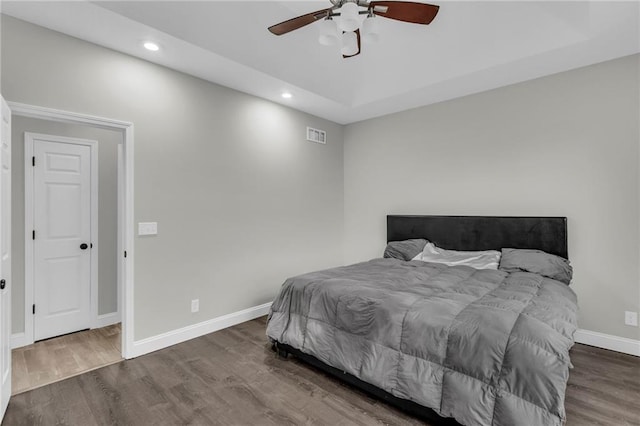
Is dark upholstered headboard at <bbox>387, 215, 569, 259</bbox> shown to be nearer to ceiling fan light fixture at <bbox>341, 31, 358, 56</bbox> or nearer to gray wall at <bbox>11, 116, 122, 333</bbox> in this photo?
ceiling fan light fixture at <bbox>341, 31, 358, 56</bbox>

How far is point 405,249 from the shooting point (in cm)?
398

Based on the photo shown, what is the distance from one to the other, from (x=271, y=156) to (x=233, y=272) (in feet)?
5.02

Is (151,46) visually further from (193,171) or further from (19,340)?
(19,340)

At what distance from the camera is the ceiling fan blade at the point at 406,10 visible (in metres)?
1.84

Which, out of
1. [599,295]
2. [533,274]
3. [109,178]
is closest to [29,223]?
[109,178]

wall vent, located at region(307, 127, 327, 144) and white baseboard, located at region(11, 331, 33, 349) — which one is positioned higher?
wall vent, located at region(307, 127, 327, 144)

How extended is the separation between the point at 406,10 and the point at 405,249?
107 inches

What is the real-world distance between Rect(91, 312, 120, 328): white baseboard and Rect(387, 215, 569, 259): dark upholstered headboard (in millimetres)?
3606

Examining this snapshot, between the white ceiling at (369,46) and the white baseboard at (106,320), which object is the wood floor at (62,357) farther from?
the white ceiling at (369,46)

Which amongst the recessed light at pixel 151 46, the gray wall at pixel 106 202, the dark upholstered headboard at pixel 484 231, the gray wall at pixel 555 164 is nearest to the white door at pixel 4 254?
the recessed light at pixel 151 46

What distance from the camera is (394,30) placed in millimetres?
3186

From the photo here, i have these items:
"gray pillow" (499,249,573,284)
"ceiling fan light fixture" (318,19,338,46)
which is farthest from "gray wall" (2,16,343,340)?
"gray pillow" (499,249,573,284)

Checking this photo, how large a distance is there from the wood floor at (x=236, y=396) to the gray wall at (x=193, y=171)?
56cm

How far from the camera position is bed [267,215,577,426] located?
1.63 metres
